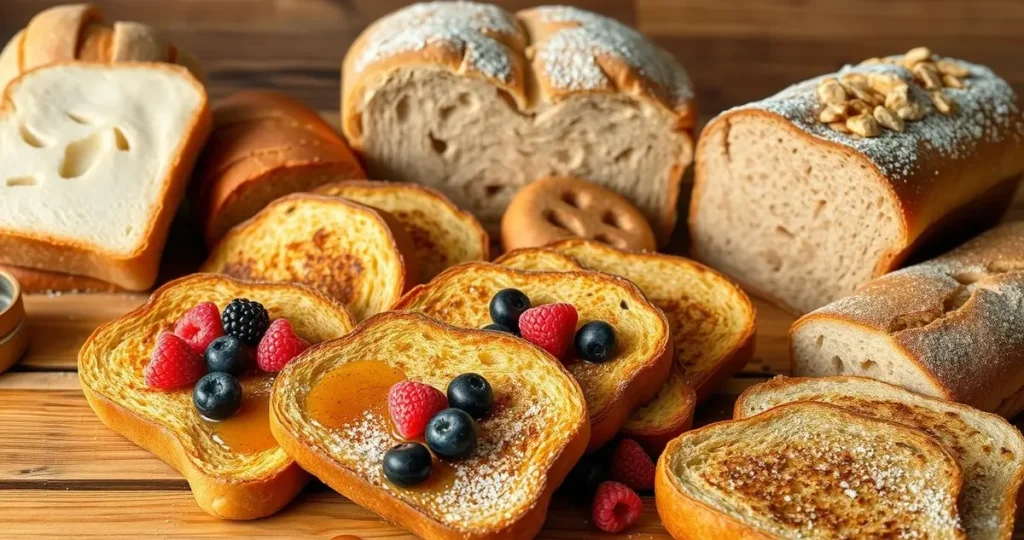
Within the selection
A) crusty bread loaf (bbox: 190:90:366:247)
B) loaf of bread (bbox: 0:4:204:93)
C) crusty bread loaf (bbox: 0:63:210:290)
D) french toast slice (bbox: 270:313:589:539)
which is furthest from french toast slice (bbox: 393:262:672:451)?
loaf of bread (bbox: 0:4:204:93)

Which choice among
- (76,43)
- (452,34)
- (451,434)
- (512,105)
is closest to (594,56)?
(512,105)

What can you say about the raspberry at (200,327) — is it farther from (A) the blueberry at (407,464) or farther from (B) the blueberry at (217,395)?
(A) the blueberry at (407,464)

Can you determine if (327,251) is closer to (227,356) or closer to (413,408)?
(227,356)

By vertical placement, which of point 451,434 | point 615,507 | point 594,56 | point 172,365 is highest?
point 594,56

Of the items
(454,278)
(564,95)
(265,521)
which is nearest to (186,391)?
(265,521)

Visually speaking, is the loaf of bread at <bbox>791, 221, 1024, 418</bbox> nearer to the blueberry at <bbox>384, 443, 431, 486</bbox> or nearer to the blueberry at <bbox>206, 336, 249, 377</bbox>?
the blueberry at <bbox>384, 443, 431, 486</bbox>
